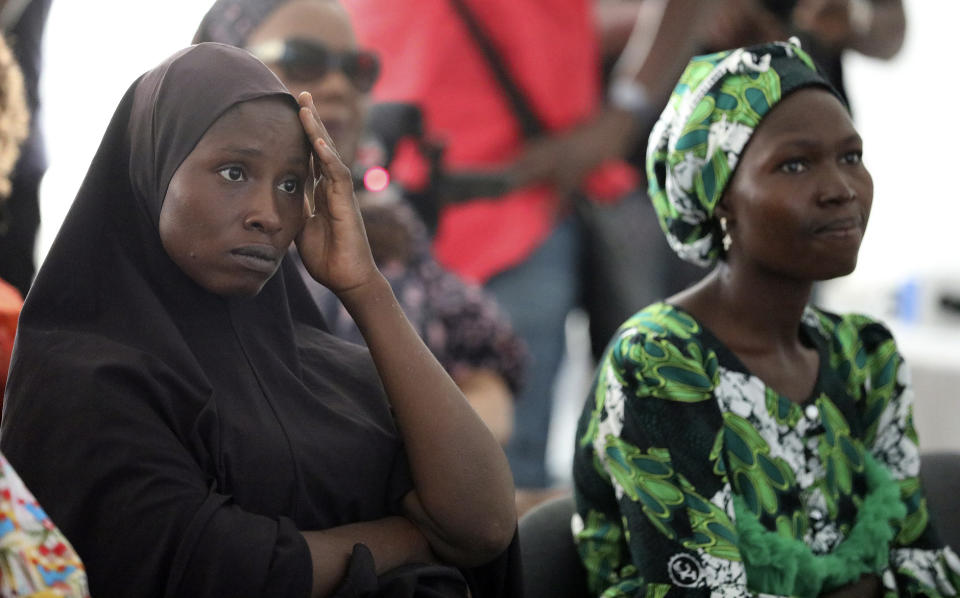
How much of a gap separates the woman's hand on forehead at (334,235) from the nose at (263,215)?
0.38 feet

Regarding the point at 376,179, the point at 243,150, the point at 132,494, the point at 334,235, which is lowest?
the point at 132,494

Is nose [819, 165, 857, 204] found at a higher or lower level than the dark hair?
lower

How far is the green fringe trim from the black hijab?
2.20 feet

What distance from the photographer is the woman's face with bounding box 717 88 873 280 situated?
7.50ft

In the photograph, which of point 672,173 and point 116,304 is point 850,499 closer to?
point 672,173

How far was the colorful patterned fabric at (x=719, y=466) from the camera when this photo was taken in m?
2.15

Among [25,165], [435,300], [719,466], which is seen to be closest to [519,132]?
[435,300]

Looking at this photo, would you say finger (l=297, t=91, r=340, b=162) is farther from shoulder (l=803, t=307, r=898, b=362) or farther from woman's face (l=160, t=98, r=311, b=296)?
shoulder (l=803, t=307, r=898, b=362)

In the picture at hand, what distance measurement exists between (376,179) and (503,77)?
0.69 m

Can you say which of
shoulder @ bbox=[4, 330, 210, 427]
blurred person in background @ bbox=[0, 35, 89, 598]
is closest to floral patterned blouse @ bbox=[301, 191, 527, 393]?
shoulder @ bbox=[4, 330, 210, 427]

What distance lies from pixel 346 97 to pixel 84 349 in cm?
150

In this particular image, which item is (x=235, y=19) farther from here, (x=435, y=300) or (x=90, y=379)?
(x=90, y=379)

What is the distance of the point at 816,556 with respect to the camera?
7.38 ft

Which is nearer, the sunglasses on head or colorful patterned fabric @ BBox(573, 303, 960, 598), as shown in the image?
colorful patterned fabric @ BBox(573, 303, 960, 598)
